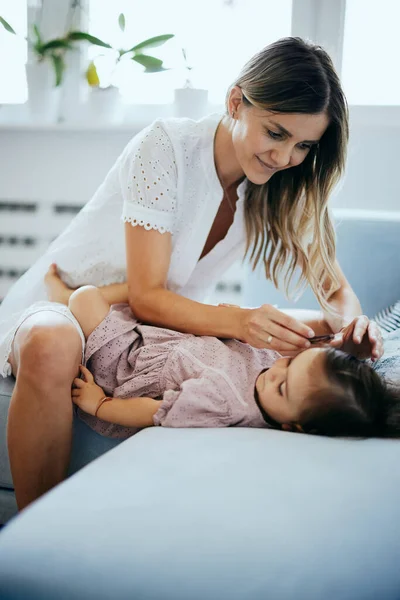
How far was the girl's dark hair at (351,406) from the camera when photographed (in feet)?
3.62

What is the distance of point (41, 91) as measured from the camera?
262 centimetres

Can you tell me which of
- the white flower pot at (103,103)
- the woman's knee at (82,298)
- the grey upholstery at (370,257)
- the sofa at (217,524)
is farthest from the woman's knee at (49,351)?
the white flower pot at (103,103)

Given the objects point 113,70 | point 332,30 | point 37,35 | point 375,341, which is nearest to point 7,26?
Answer: point 37,35

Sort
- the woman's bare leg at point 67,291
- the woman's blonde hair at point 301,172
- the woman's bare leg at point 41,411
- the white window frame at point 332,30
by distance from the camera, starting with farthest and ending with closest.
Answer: the white window frame at point 332,30 → the woman's bare leg at point 67,291 → the woman's blonde hair at point 301,172 → the woman's bare leg at point 41,411

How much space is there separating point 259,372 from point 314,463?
349mm

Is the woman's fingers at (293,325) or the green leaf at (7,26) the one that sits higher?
the green leaf at (7,26)

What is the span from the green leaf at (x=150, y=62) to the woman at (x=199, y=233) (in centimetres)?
98

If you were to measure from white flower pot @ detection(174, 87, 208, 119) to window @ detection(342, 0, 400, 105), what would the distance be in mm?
507

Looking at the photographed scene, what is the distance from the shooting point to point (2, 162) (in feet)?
9.12

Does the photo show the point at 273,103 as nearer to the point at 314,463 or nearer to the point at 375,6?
the point at 314,463

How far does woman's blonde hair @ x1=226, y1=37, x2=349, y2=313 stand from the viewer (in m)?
1.31

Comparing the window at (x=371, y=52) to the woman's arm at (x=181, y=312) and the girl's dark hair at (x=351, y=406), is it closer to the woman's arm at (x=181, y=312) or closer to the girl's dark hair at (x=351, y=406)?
the woman's arm at (x=181, y=312)

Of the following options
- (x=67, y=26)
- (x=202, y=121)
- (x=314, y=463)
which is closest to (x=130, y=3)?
(x=67, y=26)

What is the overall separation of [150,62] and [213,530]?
209 cm
